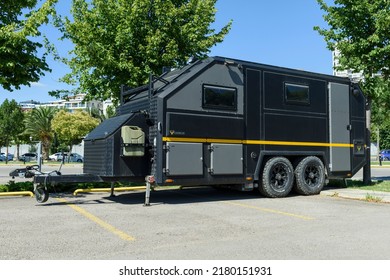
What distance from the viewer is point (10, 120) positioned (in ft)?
180

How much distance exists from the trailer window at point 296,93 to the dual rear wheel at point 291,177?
163 centimetres

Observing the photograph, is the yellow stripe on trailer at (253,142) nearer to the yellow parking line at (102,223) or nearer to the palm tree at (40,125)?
the yellow parking line at (102,223)

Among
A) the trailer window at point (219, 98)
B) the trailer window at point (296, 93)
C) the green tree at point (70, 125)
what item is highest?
the green tree at point (70, 125)

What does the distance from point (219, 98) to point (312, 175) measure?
12.7ft

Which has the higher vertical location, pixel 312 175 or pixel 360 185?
pixel 312 175

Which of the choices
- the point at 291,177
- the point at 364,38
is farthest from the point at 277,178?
the point at 364,38

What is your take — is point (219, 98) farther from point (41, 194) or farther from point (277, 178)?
point (41, 194)

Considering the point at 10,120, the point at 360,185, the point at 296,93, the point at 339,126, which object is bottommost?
the point at 360,185

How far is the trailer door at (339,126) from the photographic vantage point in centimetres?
1225

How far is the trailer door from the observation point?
12.2m

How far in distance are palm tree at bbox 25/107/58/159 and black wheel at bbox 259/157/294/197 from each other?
48.0m

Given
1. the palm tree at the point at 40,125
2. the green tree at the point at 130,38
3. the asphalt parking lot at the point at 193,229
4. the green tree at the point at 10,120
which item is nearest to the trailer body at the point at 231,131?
the asphalt parking lot at the point at 193,229

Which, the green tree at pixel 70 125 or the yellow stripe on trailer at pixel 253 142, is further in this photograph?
the green tree at pixel 70 125

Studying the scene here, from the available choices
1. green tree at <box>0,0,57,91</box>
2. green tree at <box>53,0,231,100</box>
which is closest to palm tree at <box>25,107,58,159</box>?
green tree at <box>53,0,231,100</box>
